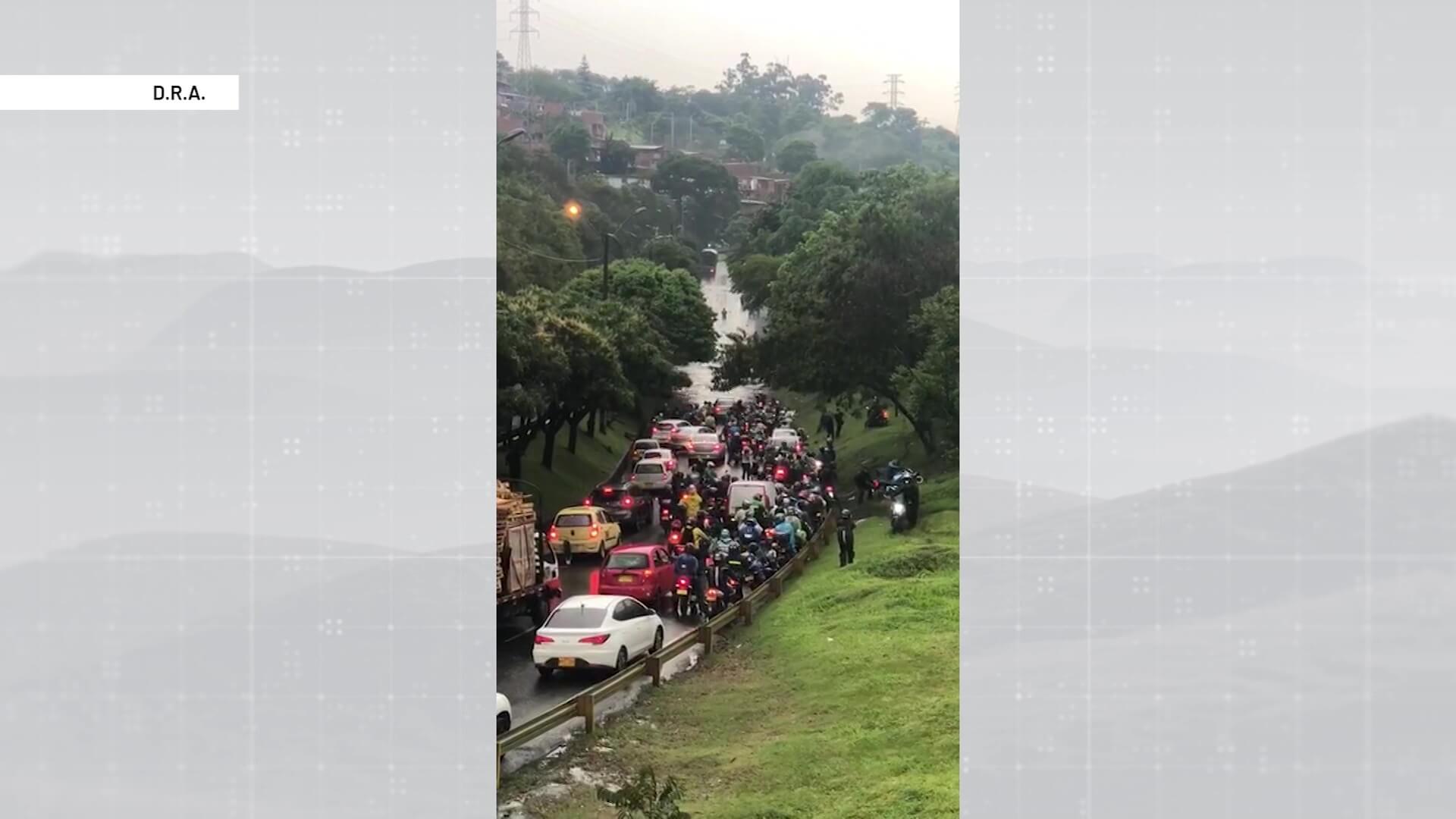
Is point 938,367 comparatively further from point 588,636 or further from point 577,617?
point 588,636

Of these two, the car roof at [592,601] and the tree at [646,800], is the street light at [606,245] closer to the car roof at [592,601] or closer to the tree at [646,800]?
the car roof at [592,601]

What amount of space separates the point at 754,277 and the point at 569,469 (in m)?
11.2

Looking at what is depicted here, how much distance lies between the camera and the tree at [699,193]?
4984 centimetres

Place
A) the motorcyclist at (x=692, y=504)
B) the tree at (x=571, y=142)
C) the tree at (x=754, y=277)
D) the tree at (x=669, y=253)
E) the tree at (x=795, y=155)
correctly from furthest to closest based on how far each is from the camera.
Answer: the tree at (x=795, y=155) → the tree at (x=571, y=142) → the tree at (x=669, y=253) → the tree at (x=754, y=277) → the motorcyclist at (x=692, y=504)

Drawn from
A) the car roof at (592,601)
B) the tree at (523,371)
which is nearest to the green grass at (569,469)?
the tree at (523,371)

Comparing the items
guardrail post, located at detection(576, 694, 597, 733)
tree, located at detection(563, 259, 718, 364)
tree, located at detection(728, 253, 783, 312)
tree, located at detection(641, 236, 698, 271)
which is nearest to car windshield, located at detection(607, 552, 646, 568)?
guardrail post, located at detection(576, 694, 597, 733)

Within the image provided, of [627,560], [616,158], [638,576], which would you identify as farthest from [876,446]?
[616,158]

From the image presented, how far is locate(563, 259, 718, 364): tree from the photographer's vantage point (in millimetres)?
40219

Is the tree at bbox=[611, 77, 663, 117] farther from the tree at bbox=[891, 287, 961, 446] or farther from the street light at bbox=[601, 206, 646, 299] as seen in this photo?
the tree at bbox=[891, 287, 961, 446]

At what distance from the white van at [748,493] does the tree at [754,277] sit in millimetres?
13617

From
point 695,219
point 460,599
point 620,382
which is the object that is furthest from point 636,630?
point 695,219

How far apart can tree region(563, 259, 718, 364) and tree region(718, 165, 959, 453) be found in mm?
8209

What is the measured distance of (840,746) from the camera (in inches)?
496

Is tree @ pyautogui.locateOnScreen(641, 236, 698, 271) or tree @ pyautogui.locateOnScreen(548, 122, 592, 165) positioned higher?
tree @ pyautogui.locateOnScreen(548, 122, 592, 165)
